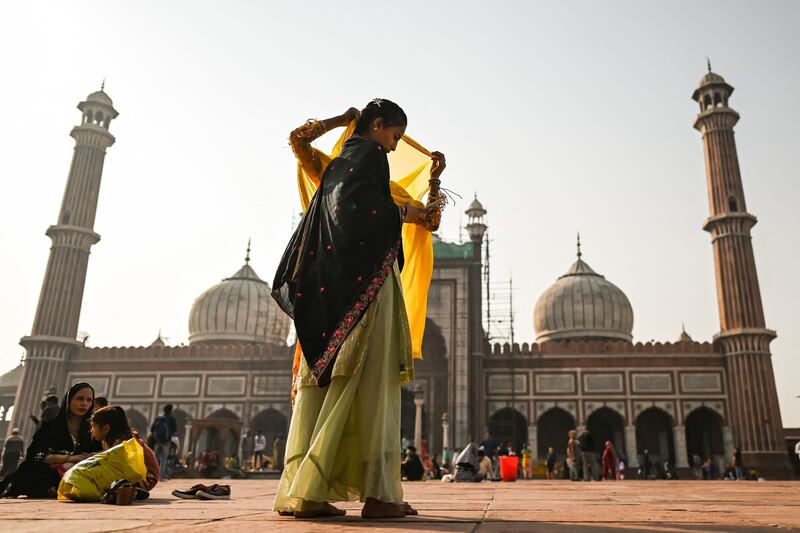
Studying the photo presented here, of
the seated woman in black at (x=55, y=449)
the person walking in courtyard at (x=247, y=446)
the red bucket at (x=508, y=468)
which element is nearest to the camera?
the seated woman in black at (x=55, y=449)

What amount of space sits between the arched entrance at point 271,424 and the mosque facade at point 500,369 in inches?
2.1

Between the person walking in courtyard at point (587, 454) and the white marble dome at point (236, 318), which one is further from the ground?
the white marble dome at point (236, 318)

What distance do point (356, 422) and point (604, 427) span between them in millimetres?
20996

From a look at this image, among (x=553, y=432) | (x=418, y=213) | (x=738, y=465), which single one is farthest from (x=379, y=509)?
(x=553, y=432)

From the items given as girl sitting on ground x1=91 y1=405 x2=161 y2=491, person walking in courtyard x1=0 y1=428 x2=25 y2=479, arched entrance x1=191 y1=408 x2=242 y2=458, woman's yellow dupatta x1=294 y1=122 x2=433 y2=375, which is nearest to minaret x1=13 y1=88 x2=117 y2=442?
arched entrance x1=191 y1=408 x2=242 y2=458

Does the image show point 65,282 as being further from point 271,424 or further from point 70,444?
point 70,444

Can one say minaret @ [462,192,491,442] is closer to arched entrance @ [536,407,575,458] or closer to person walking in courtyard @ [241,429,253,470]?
arched entrance @ [536,407,575,458]

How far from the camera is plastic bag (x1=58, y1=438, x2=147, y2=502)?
310cm

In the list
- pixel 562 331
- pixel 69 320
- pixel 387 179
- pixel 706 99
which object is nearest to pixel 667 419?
pixel 562 331

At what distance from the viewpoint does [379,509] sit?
2119mm

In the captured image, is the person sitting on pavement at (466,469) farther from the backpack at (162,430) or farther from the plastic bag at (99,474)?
the plastic bag at (99,474)

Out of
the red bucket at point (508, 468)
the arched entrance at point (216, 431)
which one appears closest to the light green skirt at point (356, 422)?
the red bucket at point (508, 468)

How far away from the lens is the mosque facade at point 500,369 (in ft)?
62.4

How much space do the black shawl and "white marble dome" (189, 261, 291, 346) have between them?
22.5m
